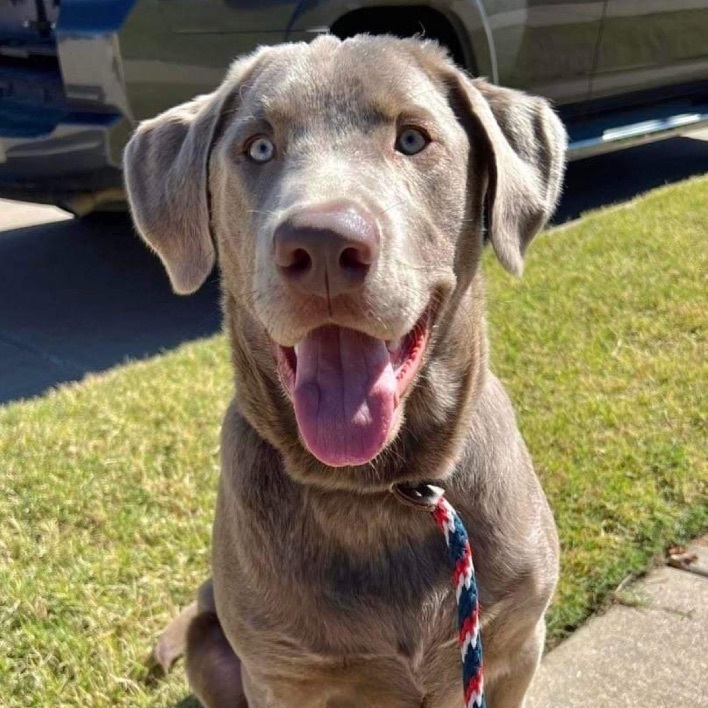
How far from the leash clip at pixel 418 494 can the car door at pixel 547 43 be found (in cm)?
374

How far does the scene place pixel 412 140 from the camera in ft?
7.04

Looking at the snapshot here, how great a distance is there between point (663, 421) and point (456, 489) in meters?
1.82

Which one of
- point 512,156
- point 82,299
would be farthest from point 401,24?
point 512,156

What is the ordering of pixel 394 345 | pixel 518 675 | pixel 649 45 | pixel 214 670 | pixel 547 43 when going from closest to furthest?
pixel 394 345 → pixel 518 675 → pixel 214 670 → pixel 547 43 → pixel 649 45

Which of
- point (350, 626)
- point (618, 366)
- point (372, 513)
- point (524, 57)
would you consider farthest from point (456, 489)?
point (524, 57)

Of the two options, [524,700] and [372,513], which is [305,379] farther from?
[524,700]

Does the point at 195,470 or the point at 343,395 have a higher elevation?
the point at 343,395

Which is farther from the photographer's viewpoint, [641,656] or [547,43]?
[547,43]

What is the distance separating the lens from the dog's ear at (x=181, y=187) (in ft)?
7.61

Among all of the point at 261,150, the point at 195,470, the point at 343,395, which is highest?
the point at 261,150

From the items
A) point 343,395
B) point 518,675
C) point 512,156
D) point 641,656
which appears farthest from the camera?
point 641,656

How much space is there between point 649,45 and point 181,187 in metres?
4.94


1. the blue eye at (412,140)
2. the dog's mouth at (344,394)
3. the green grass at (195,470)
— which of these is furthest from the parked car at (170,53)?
the dog's mouth at (344,394)

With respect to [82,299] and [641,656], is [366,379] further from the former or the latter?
[82,299]
